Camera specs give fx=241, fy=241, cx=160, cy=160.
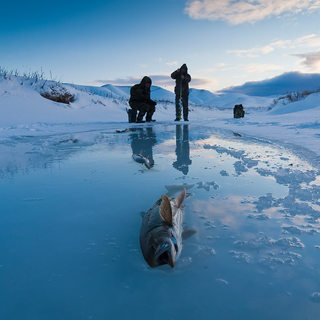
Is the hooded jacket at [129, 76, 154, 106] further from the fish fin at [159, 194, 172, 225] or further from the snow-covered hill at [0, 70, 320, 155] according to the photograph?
the fish fin at [159, 194, 172, 225]

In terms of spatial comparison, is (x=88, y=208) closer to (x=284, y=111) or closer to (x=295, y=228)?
(x=295, y=228)

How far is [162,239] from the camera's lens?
1473 mm

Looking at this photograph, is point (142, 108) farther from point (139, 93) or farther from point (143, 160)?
point (143, 160)

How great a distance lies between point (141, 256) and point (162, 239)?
203mm

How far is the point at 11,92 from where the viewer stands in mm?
12578

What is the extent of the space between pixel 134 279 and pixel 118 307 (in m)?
0.19

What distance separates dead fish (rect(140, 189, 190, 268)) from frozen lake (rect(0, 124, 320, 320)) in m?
0.06

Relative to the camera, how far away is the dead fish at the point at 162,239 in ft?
4.69

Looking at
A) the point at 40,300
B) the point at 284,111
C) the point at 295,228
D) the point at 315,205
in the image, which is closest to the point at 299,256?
the point at 295,228

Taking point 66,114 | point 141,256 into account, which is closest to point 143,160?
point 141,256


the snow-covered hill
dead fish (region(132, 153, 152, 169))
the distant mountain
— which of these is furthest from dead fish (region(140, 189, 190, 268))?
the distant mountain

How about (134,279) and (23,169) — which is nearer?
(134,279)

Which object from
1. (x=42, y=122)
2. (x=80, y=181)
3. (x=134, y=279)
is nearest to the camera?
(x=134, y=279)

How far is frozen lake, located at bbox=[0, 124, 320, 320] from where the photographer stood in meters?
1.18
